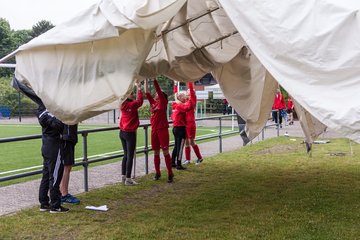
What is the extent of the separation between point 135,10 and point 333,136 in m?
15.7

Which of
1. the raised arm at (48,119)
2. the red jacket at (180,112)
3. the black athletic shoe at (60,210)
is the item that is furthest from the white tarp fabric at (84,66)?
the red jacket at (180,112)

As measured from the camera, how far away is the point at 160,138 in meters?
9.08

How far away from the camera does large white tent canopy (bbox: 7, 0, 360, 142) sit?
4.30 m

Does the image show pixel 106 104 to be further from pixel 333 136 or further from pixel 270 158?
pixel 333 136

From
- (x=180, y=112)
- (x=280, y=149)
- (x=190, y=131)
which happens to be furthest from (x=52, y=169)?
(x=280, y=149)

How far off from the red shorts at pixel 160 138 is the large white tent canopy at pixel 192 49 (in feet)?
4.46

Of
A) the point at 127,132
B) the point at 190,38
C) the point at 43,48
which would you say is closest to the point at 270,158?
the point at 127,132

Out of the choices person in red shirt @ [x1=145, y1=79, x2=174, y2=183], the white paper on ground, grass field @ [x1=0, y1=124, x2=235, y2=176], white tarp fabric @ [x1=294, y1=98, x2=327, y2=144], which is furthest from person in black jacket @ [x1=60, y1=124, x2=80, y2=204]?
grass field @ [x1=0, y1=124, x2=235, y2=176]

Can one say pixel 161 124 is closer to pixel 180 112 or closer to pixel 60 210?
pixel 180 112

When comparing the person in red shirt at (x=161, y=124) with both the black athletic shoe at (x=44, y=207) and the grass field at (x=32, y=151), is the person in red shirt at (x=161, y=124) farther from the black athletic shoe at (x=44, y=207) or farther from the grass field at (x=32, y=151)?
the grass field at (x=32, y=151)

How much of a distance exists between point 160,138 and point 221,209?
2.53 m

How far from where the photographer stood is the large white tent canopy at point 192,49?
4.30 metres

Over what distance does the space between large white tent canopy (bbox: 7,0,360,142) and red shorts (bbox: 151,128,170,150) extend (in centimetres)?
136

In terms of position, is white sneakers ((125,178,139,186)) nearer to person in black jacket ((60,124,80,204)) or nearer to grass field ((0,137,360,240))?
grass field ((0,137,360,240))
